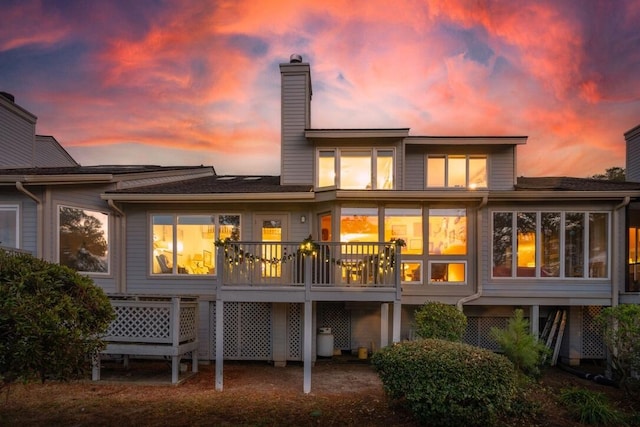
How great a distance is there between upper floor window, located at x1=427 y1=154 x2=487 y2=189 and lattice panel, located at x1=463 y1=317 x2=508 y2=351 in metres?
3.76

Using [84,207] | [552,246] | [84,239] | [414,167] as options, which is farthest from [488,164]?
[84,239]

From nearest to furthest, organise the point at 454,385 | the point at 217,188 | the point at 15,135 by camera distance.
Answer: the point at 454,385
the point at 217,188
the point at 15,135

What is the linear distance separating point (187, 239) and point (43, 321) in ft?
18.3

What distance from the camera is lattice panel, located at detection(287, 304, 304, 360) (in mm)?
9344

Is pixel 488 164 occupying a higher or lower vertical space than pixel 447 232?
higher

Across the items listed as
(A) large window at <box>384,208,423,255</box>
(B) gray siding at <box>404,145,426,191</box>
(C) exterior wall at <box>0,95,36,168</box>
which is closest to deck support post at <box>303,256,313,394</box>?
(A) large window at <box>384,208,423,255</box>

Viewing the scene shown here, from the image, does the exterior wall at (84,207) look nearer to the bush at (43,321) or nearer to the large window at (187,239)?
the large window at (187,239)

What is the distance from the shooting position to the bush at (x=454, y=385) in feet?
17.1

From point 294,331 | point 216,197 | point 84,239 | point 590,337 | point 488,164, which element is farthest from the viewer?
point 488,164

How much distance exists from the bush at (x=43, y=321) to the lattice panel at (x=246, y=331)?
15.9 feet

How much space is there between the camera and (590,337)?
32.2ft

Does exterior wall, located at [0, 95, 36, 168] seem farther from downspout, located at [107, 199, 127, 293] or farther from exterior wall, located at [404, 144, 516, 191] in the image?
exterior wall, located at [404, 144, 516, 191]

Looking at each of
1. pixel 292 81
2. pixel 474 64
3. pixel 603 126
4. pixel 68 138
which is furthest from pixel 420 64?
pixel 68 138

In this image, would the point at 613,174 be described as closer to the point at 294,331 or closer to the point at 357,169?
the point at 357,169
